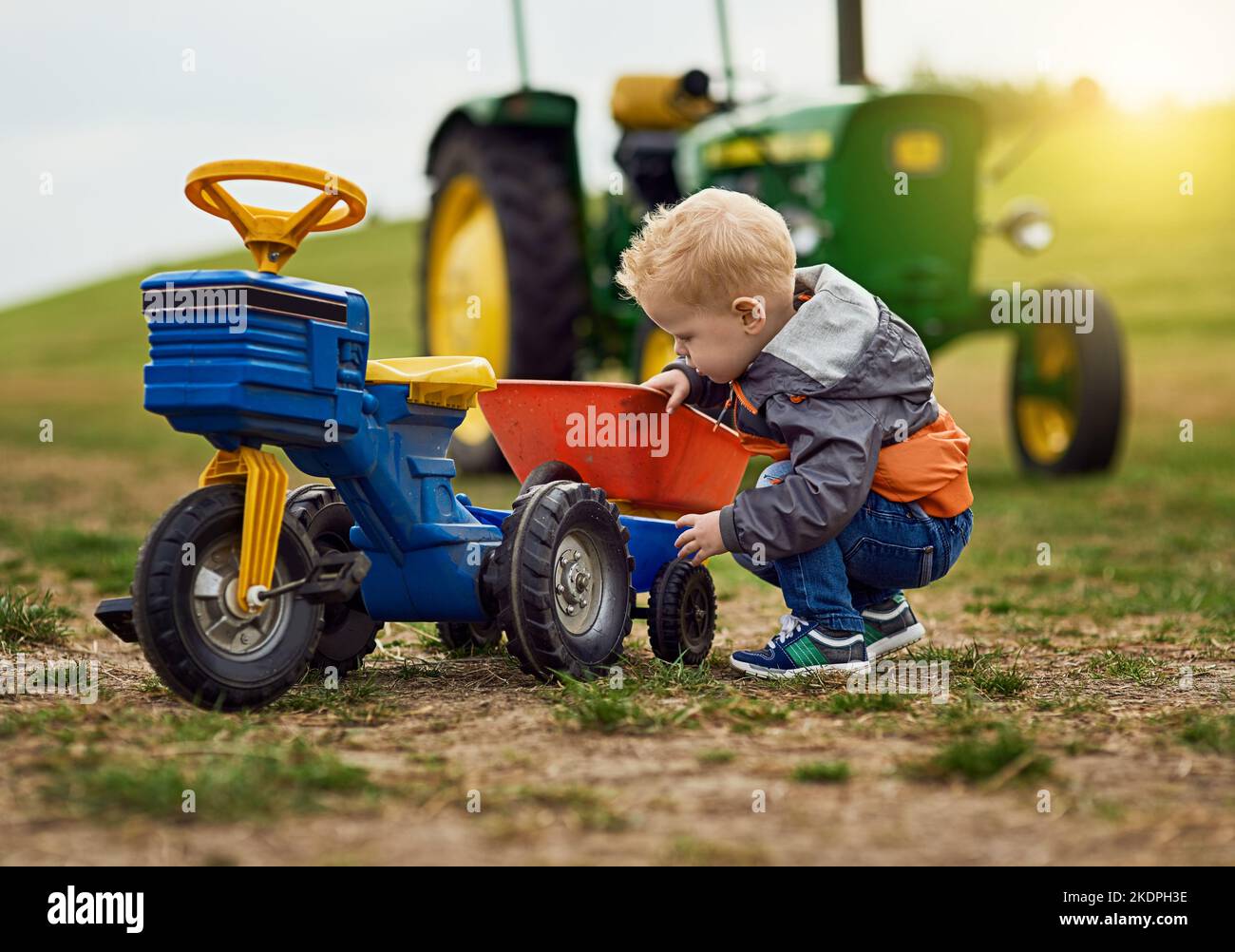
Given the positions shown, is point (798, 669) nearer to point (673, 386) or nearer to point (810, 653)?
point (810, 653)

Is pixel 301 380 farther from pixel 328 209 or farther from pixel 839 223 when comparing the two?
pixel 839 223

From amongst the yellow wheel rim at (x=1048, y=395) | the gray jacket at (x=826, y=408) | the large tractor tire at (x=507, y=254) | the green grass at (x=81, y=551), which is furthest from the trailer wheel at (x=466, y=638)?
the yellow wheel rim at (x=1048, y=395)

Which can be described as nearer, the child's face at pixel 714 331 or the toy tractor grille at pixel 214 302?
the toy tractor grille at pixel 214 302

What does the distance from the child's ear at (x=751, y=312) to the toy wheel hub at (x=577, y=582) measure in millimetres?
565

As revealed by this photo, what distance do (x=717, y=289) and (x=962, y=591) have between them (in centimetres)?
237

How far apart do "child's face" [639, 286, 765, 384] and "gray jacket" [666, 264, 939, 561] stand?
0.13 ft

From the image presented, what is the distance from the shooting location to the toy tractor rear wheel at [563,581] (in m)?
2.94

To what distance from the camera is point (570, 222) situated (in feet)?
26.8

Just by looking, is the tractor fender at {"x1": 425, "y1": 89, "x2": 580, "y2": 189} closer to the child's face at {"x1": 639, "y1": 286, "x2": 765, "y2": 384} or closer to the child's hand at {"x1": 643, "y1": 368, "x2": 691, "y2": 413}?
the child's hand at {"x1": 643, "y1": 368, "x2": 691, "y2": 413}

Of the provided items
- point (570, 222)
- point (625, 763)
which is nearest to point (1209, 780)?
point (625, 763)

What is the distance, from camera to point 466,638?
143 inches

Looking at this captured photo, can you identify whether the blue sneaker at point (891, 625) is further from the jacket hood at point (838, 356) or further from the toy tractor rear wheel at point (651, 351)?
the toy tractor rear wheel at point (651, 351)

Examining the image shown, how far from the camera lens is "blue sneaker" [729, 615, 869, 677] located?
10.3 feet
